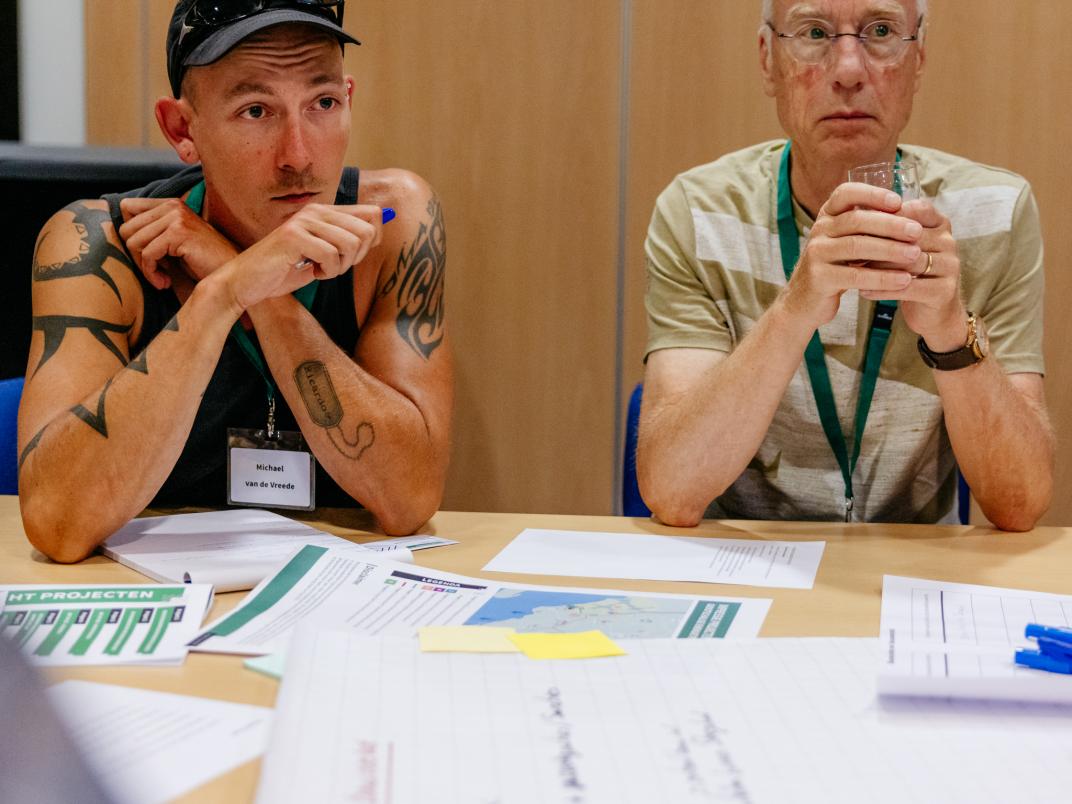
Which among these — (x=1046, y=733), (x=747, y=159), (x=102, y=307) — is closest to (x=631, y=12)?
(x=747, y=159)

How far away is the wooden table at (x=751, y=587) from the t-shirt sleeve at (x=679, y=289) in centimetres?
31

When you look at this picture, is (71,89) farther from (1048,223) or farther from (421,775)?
(421,775)

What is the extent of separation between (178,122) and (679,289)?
81 cm

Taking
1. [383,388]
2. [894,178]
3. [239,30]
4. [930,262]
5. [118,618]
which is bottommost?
[118,618]

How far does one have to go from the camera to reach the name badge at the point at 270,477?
1515mm

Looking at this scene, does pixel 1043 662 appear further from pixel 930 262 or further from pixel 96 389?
pixel 96 389

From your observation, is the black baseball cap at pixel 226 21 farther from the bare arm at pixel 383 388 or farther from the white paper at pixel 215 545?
the white paper at pixel 215 545

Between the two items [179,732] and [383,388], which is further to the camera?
[383,388]

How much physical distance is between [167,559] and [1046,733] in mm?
Result: 920

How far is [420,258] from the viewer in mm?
1697

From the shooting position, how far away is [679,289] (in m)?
1.72

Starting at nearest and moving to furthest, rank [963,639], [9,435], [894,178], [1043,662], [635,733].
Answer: [635,733] < [1043,662] < [963,639] < [894,178] < [9,435]

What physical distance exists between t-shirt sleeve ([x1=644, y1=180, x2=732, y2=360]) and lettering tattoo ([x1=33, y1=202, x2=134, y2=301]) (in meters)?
0.80

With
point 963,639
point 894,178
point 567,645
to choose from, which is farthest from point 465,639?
point 894,178
